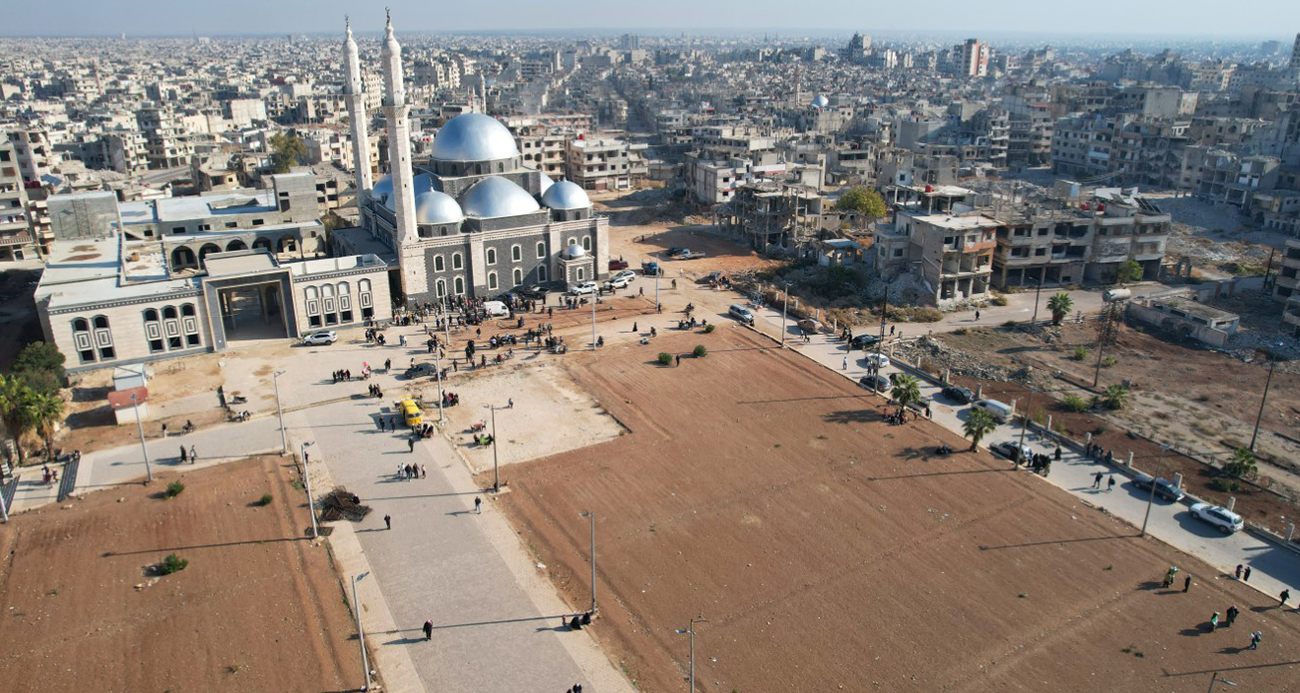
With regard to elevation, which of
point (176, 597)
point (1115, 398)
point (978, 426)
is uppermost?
point (978, 426)

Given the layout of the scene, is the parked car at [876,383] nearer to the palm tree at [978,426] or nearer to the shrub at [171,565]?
the palm tree at [978,426]

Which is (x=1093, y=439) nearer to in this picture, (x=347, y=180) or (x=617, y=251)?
(x=617, y=251)

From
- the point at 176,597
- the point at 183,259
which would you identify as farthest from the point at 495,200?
the point at 176,597

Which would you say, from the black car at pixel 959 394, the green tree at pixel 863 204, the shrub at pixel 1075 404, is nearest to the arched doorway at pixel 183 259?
the black car at pixel 959 394

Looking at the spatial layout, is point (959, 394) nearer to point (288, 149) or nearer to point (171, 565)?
point (171, 565)

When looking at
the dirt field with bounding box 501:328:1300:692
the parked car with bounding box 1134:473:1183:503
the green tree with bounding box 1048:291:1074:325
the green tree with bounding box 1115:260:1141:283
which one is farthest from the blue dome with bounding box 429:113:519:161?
the parked car with bounding box 1134:473:1183:503

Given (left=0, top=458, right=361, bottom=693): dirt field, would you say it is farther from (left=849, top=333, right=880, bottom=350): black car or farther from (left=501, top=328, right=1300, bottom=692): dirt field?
(left=849, top=333, right=880, bottom=350): black car
